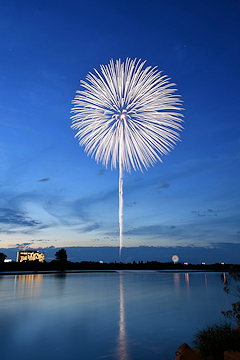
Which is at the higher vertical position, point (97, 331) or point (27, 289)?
point (97, 331)

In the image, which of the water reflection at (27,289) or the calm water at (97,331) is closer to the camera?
the calm water at (97,331)

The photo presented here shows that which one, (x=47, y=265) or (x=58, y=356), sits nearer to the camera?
(x=58, y=356)

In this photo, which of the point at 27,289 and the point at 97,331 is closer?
the point at 97,331

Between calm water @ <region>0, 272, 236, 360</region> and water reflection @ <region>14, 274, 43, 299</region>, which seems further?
water reflection @ <region>14, 274, 43, 299</region>

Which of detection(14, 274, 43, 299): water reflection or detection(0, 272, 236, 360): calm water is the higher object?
detection(0, 272, 236, 360): calm water

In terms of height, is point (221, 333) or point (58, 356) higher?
point (221, 333)

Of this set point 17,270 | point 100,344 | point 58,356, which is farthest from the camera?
point 17,270

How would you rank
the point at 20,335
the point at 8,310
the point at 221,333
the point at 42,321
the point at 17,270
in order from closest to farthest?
the point at 221,333
the point at 20,335
the point at 42,321
the point at 8,310
the point at 17,270

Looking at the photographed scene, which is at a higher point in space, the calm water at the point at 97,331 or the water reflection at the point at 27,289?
the calm water at the point at 97,331

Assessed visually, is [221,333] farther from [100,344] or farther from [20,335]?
[20,335]

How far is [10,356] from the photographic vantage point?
14070mm

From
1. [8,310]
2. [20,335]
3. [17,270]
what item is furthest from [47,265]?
[20,335]

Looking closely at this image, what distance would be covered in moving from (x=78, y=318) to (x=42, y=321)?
335 centimetres

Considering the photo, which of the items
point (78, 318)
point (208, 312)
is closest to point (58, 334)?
point (78, 318)
